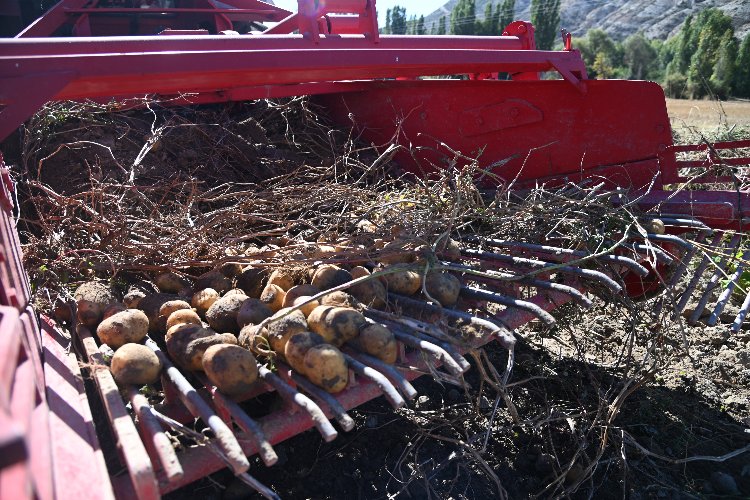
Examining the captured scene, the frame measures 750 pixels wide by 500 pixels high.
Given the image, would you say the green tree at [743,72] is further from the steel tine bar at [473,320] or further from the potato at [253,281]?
the potato at [253,281]

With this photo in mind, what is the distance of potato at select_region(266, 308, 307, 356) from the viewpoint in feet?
6.06

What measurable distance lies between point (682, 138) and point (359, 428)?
7.96 meters

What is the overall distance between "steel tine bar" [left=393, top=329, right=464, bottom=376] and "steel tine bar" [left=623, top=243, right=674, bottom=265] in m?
0.98

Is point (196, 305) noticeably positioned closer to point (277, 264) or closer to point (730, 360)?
point (277, 264)

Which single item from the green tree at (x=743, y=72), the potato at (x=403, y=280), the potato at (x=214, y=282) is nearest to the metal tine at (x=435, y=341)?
the potato at (x=403, y=280)

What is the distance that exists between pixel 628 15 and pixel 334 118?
88.5 metres

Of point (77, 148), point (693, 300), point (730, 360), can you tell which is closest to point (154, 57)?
point (77, 148)

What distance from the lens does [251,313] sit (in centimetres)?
202

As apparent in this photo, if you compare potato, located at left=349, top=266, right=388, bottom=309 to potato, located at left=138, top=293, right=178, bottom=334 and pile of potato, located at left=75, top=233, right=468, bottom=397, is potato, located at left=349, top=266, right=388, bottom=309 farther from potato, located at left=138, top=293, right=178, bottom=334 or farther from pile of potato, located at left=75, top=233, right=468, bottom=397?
potato, located at left=138, top=293, right=178, bottom=334

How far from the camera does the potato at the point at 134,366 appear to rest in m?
1.71

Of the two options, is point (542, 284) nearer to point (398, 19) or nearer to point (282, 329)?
point (282, 329)

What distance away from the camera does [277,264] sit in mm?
2213

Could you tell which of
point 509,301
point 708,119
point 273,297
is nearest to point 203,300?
point 273,297

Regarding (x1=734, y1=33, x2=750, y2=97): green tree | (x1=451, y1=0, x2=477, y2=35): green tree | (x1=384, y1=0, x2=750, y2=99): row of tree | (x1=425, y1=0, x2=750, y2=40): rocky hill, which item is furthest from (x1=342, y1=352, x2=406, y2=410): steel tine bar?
(x1=425, y1=0, x2=750, y2=40): rocky hill
